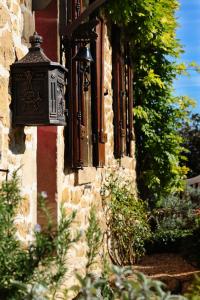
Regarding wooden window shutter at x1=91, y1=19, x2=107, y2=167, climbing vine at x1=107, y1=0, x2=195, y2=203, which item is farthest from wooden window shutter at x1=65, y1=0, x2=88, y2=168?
climbing vine at x1=107, y1=0, x2=195, y2=203

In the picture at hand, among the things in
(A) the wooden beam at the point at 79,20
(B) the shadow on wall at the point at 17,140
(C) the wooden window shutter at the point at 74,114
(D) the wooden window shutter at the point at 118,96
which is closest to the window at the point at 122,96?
(D) the wooden window shutter at the point at 118,96

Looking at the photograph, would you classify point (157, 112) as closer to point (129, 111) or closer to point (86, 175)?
point (129, 111)

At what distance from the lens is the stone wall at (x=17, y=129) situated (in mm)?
3539

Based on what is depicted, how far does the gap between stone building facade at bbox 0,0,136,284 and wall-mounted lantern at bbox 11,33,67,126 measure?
63mm

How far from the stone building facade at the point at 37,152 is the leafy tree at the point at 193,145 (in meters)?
9.66

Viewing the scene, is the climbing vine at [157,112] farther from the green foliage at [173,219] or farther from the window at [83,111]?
the window at [83,111]

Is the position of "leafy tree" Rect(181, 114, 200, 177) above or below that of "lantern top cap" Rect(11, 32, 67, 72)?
above

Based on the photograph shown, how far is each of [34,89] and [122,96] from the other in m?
4.56

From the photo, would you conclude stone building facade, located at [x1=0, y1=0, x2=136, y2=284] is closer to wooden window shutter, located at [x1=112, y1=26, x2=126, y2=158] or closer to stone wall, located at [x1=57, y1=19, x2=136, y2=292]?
stone wall, located at [x1=57, y1=19, x2=136, y2=292]

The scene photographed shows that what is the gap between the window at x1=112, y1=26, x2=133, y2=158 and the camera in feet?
25.9

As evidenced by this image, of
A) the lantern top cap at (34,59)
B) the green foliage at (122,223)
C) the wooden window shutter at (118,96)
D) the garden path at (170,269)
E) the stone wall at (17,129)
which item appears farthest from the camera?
the wooden window shutter at (118,96)

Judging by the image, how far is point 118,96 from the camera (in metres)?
7.95

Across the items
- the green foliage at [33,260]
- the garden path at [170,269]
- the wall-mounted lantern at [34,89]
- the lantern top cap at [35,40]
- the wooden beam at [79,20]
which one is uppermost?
the wooden beam at [79,20]

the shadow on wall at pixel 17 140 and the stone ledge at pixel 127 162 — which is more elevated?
the stone ledge at pixel 127 162
